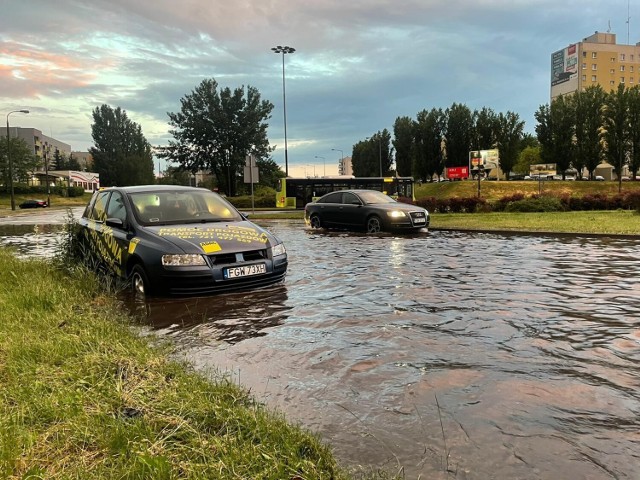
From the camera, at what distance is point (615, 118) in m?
55.9

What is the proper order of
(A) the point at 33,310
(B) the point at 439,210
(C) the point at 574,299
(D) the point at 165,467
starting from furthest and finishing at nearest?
1. (B) the point at 439,210
2. (C) the point at 574,299
3. (A) the point at 33,310
4. (D) the point at 165,467

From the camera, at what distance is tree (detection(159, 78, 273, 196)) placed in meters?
59.5

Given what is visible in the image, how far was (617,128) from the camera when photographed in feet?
184

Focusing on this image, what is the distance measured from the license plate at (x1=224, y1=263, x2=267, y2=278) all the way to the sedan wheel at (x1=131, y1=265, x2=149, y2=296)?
111 centimetres

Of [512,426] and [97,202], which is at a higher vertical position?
[97,202]

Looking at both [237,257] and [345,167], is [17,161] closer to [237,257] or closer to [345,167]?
[237,257]

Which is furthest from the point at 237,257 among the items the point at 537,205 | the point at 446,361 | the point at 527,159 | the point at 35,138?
the point at 35,138

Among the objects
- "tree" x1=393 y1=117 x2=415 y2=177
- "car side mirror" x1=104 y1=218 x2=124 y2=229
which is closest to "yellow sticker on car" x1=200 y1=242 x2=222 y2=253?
"car side mirror" x1=104 y1=218 x2=124 y2=229

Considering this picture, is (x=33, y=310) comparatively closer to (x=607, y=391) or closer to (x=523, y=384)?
(x=523, y=384)

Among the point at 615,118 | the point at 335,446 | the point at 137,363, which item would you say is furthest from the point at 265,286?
the point at 615,118

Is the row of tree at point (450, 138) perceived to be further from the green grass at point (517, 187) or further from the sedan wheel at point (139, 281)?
the sedan wheel at point (139, 281)

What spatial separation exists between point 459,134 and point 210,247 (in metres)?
67.7

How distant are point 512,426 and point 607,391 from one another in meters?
1.00

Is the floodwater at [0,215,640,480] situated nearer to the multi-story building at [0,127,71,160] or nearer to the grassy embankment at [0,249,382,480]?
the grassy embankment at [0,249,382,480]
